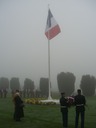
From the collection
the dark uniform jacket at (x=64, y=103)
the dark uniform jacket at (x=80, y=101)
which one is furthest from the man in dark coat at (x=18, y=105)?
the dark uniform jacket at (x=80, y=101)

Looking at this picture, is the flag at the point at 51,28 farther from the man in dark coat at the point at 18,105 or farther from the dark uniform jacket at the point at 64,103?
the dark uniform jacket at the point at 64,103

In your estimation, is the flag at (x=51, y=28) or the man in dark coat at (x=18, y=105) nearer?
the man in dark coat at (x=18, y=105)

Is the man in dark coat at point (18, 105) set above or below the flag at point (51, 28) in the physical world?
below

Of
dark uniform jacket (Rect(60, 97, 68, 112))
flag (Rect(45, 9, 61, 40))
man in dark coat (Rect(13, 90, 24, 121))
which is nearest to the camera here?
dark uniform jacket (Rect(60, 97, 68, 112))

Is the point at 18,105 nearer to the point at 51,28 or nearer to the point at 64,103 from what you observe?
the point at 64,103

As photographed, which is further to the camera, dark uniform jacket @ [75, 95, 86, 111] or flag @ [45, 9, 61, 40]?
flag @ [45, 9, 61, 40]

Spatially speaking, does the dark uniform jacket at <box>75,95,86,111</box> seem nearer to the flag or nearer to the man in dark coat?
the man in dark coat

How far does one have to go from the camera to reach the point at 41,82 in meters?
67.2

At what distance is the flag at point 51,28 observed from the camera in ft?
110

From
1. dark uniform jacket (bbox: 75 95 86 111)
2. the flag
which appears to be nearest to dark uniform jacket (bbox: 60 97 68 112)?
dark uniform jacket (bbox: 75 95 86 111)

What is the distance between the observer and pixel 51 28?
33.6 m

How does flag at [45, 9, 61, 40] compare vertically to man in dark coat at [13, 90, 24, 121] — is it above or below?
above

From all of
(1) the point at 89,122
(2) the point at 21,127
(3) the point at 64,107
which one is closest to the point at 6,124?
(2) the point at 21,127

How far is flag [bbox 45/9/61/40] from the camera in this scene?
33406mm
